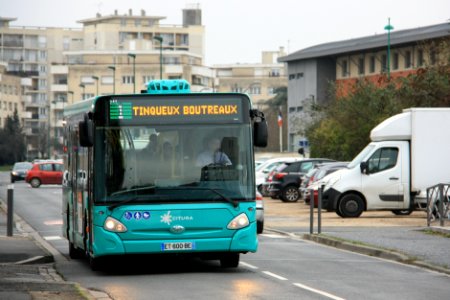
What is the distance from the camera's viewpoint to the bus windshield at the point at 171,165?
1875 cm

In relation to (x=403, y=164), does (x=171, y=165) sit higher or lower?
higher

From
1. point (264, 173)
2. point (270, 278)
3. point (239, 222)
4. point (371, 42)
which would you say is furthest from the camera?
point (371, 42)

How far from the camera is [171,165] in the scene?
61.8 ft

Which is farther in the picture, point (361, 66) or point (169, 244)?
point (361, 66)

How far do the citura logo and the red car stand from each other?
6032cm

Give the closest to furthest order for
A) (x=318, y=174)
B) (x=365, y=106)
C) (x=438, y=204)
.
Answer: (x=438, y=204) → (x=318, y=174) → (x=365, y=106)

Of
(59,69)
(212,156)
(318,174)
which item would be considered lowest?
(318,174)

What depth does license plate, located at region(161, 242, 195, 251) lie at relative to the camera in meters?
18.8

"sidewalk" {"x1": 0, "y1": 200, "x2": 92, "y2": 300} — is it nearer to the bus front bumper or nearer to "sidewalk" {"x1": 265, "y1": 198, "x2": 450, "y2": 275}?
the bus front bumper

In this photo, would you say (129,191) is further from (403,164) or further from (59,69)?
(59,69)

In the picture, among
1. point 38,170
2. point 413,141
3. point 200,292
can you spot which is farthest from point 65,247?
point 38,170

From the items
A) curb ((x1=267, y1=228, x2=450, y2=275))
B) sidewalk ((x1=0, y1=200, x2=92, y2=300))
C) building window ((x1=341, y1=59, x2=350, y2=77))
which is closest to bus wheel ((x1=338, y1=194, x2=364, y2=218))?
curb ((x1=267, y1=228, x2=450, y2=275))

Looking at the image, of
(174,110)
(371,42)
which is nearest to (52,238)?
(174,110)

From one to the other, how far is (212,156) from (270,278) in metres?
1.98
